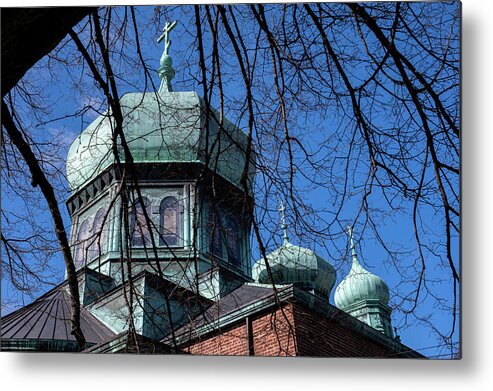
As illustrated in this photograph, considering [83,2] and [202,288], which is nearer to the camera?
[202,288]

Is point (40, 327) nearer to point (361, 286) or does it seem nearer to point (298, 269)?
point (298, 269)

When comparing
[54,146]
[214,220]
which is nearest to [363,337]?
[214,220]

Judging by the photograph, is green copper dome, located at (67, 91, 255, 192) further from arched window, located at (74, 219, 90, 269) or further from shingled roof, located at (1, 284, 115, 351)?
shingled roof, located at (1, 284, 115, 351)

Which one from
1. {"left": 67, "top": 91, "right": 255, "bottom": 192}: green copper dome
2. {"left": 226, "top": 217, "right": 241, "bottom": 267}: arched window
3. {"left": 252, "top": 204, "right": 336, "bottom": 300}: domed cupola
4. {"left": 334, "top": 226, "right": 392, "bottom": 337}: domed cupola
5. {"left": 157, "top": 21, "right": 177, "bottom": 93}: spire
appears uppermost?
{"left": 157, "top": 21, "right": 177, "bottom": 93}: spire

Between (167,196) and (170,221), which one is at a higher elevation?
(167,196)

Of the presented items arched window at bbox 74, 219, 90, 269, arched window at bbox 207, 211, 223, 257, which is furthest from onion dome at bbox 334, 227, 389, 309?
arched window at bbox 74, 219, 90, 269

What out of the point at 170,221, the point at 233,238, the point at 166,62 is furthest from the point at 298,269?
the point at 166,62

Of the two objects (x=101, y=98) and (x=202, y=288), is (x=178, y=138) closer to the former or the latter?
(x=101, y=98)
